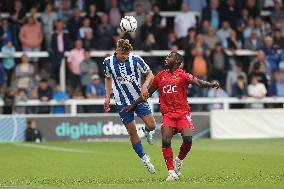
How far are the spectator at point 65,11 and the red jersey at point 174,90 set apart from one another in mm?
14474

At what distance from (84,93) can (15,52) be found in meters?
2.44

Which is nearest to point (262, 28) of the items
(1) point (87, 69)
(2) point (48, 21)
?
(1) point (87, 69)

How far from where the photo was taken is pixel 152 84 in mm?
14016

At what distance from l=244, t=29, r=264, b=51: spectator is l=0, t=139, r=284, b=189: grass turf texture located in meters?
4.42

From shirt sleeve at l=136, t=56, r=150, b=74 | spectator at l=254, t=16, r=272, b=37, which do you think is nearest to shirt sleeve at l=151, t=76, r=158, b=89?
shirt sleeve at l=136, t=56, r=150, b=74

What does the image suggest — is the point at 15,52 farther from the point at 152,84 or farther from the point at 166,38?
the point at 152,84

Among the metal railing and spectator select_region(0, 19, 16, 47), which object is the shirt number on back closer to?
the metal railing

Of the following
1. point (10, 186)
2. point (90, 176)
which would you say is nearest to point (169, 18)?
point (90, 176)

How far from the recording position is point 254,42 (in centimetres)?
2850

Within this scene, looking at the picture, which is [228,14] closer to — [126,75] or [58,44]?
[58,44]

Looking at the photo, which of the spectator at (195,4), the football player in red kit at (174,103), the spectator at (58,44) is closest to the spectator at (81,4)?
the spectator at (58,44)

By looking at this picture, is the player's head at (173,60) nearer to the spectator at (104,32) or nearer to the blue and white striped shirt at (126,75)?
the blue and white striped shirt at (126,75)

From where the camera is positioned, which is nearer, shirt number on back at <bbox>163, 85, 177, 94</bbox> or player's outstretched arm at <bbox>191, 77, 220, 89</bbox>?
player's outstretched arm at <bbox>191, 77, 220, 89</bbox>

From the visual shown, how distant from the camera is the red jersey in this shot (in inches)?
543
